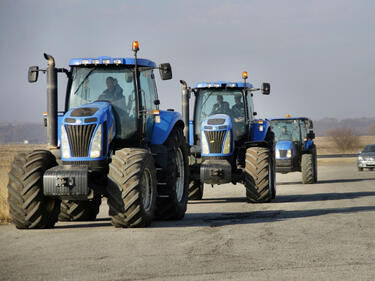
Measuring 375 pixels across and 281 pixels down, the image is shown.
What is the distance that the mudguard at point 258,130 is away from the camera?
18.1m

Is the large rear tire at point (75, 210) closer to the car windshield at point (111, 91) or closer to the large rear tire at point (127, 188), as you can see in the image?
the car windshield at point (111, 91)

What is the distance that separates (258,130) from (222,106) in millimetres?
1160

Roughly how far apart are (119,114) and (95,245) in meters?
3.32

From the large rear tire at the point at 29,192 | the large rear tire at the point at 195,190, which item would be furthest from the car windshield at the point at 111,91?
the large rear tire at the point at 195,190

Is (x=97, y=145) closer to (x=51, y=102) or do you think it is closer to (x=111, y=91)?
(x=51, y=102)

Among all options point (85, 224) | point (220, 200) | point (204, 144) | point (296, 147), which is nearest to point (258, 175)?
point (204, 144)

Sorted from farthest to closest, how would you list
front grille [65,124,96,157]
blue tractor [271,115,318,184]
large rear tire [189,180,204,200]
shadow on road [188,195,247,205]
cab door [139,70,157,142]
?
blue tractor [271,115,318,184] < large rear tire [189,180,204,200] < shadow on road [188,195,247,205] < cab door [139,70,157,142] < front grille [65,124,96,157]

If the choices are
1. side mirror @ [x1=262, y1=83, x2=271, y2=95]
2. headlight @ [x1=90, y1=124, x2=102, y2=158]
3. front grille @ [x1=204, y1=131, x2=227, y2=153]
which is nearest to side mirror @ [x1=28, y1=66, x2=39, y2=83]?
headlight @ [x1=90, y1=124, x2=102, y2=158]

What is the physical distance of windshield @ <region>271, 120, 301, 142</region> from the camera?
27969mm

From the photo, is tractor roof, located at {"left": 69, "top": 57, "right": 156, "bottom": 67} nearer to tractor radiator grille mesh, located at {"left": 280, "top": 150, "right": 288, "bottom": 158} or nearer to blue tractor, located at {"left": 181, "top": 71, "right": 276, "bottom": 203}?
blue tractor, located at {"left": 181, "top": 71, "right": 276, "bottom": 203}

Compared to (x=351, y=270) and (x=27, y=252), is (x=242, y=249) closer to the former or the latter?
(x=351, y=270)

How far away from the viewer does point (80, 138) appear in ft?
36.6

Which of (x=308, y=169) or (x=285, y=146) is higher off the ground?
(x=285, y=146)

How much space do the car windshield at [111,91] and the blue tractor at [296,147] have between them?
14883 millimetres
